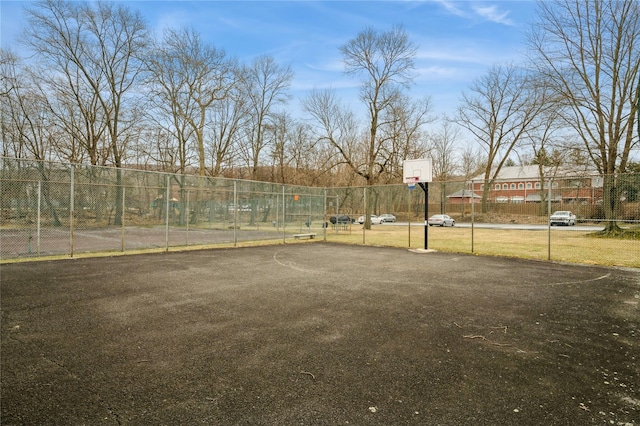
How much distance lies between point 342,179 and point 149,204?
32.6 m

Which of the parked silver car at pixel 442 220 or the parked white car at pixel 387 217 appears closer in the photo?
the parked silver car at pixel 442 220

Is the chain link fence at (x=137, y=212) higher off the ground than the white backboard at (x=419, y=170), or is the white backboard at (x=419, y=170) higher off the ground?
the white backboard at (x=419, y=170)

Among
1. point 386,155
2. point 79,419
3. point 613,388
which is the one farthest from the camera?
point 386,155

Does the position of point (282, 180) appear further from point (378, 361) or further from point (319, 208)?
point (378, 361)

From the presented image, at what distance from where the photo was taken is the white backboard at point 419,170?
13.4m

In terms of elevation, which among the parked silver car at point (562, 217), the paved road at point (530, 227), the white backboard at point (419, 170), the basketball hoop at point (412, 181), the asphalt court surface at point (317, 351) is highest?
the white backboard at point (419, 170)

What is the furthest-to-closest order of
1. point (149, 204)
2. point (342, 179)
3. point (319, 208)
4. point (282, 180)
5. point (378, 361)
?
point (342, 179) → point (282, 180) → point (319, 208) → point (149, 204) → point (378, 361)

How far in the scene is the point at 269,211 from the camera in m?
16.6

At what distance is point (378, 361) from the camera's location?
11.2 feet

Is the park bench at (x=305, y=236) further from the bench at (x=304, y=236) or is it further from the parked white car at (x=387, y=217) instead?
the parked white car at (x=387, y=217)

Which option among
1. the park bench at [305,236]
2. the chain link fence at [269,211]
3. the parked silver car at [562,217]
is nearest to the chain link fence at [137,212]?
the chain link fence at [269,211]

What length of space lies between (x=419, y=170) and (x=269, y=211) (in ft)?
24.1

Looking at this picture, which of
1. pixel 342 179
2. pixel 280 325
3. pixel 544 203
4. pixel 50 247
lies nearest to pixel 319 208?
pixel 544 203

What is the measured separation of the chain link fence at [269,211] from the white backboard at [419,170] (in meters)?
0.86
